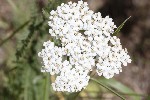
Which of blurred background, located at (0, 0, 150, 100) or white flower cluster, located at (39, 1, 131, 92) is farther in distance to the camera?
blurred background, located at (0, 0, 150, 100)

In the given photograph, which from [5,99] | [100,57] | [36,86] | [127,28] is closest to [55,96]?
[36,86]

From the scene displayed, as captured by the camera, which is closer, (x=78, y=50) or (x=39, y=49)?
(x=78, y=50)

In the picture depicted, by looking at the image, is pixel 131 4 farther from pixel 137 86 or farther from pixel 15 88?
pixel 15 88

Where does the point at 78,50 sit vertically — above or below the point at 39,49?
below
